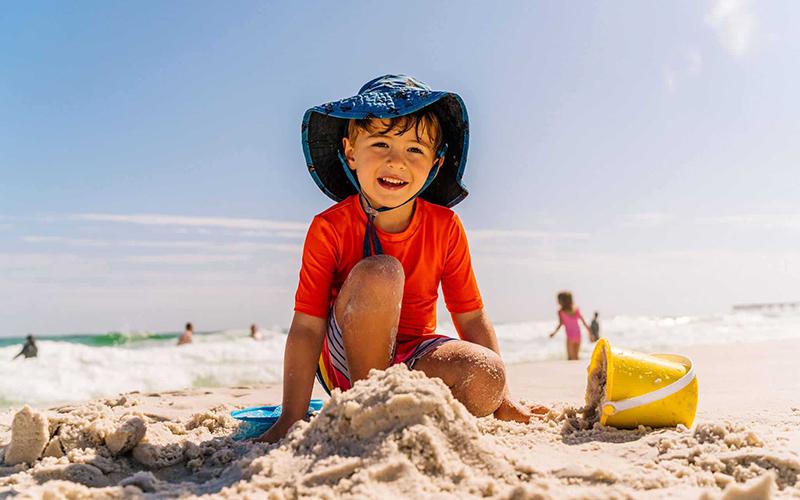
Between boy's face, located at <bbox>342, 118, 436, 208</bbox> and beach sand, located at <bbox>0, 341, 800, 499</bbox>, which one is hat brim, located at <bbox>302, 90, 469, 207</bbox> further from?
beach sand, located at <bbox>0, 341, 800, 499</bbox>

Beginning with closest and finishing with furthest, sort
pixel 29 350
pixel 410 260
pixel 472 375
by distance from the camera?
pixel 472 375, pixel 410 260, pixel 29 350

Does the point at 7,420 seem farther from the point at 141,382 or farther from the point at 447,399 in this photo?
the point at 141,382

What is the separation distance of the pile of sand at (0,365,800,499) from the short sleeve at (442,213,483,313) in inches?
35.5

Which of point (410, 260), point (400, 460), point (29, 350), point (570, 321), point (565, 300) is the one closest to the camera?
point (400, 460)

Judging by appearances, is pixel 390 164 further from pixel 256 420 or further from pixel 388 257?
pixel 256 420

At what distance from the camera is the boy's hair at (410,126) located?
2.52 meters

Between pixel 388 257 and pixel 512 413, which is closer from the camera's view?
pixel 388 257

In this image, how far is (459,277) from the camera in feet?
9.45

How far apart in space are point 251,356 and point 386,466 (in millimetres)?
9171

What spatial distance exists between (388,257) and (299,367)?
544mm

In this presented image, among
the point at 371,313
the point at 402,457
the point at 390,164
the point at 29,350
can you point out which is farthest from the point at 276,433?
the point at 29,350

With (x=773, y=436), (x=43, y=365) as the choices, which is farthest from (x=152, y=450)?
(x=43, y=365)

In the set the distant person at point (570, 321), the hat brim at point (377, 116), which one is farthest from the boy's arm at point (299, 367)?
the distant person at point (570, 321)

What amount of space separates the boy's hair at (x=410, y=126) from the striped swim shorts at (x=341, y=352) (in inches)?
30.8
